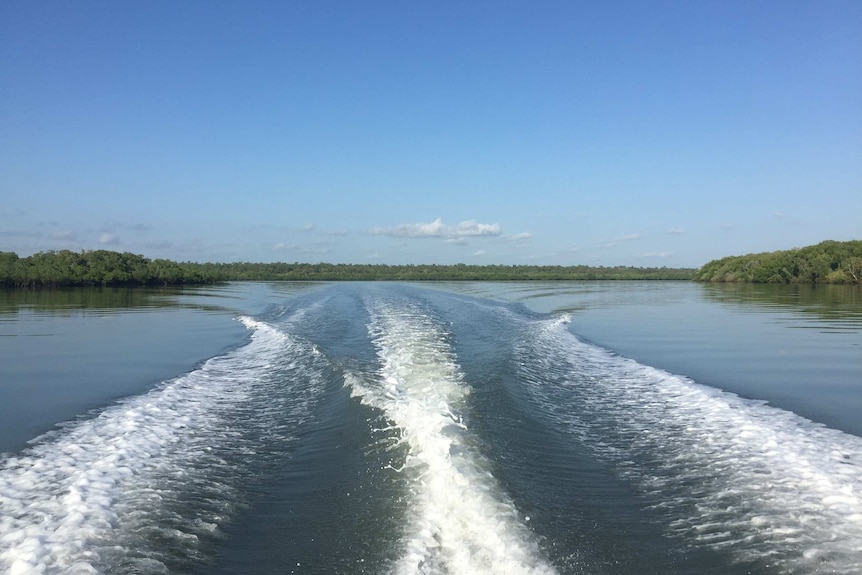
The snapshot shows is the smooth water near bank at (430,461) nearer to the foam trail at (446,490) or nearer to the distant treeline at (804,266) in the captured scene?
the foam trail at (446,490)

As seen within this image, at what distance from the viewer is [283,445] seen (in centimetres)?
595

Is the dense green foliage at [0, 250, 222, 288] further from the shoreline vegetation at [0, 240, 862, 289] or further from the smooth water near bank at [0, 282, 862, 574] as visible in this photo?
the smooth water near bank at [0, 282, 862, 574]

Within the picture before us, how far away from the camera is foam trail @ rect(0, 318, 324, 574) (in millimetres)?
3578

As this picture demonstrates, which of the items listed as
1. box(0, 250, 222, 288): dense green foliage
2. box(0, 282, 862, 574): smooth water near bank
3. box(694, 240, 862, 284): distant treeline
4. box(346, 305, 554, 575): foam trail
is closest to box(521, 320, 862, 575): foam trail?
box(0, 282, 862, 574): smooth water near bank

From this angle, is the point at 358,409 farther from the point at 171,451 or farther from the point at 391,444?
the point at 171,451

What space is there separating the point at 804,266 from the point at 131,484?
54.6m

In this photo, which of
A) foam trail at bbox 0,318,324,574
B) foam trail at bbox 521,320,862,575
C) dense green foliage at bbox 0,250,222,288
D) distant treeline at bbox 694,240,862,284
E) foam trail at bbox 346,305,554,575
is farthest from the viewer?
distant treeline at bbox 694,240,862,284

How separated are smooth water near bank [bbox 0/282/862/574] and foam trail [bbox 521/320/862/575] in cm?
3

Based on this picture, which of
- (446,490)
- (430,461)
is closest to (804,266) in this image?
(430,461)

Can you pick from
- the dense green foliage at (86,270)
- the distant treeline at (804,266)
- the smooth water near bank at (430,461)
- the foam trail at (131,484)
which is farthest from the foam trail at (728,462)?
the distant treeline at (804,266)

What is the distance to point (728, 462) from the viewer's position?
5242mm

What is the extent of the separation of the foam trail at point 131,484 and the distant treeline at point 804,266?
1982 inches

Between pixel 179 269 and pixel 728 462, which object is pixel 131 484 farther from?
pixel 179 269

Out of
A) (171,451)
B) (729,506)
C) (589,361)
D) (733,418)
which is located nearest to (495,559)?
(729,506)
